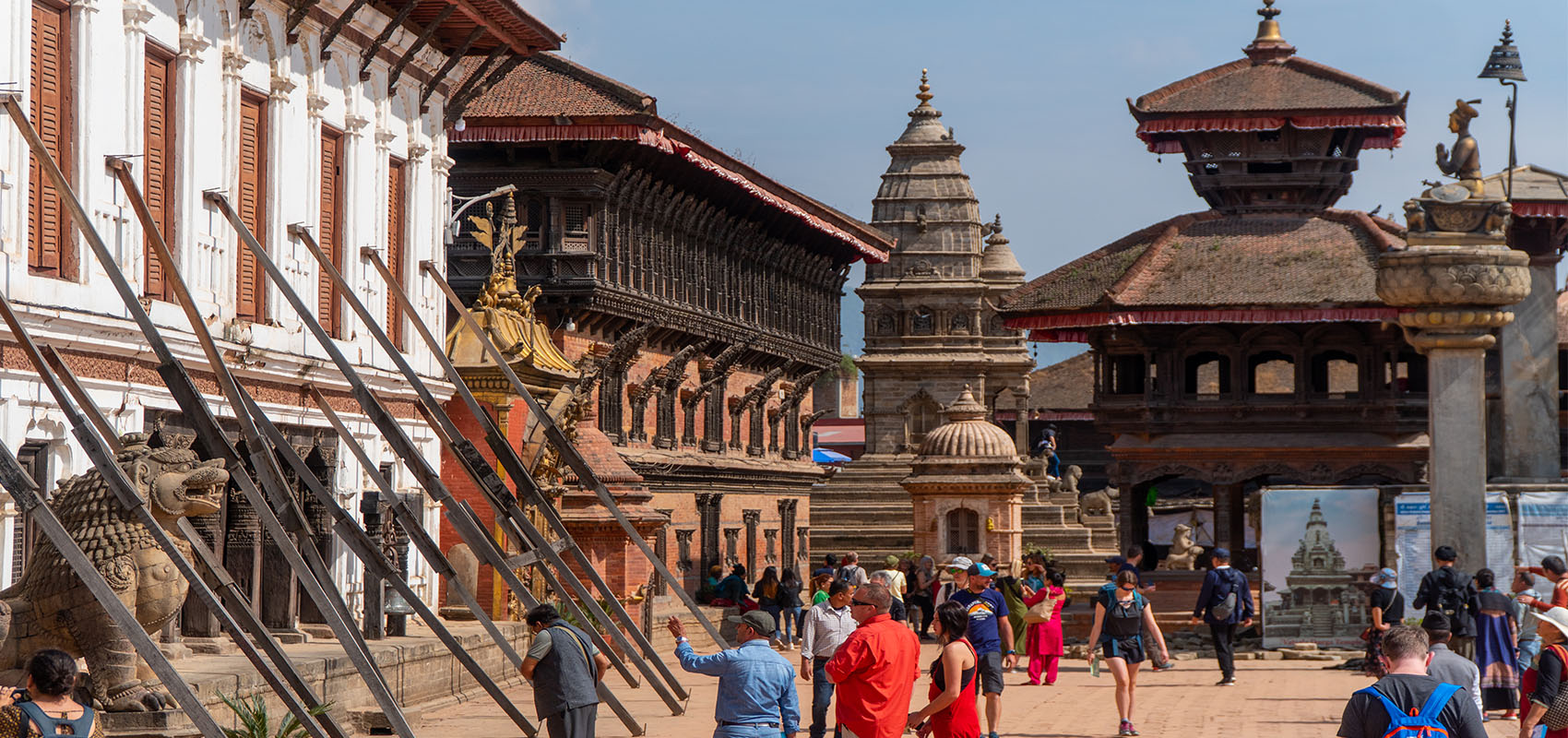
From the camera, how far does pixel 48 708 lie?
870cm

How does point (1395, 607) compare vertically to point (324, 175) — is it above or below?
below

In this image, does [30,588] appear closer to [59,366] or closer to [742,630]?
[59,366]

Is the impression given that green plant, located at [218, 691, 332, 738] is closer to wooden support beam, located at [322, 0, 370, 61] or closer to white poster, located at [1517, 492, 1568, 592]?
wooden support beam, located at [322, 0, 370, 61]

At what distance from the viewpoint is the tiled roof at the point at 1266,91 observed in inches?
1583

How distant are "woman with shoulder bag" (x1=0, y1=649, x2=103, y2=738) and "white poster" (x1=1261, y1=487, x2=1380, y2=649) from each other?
2025 centimetres

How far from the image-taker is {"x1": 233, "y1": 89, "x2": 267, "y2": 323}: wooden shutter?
1950 centimetres

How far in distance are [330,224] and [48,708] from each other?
45.4 feet

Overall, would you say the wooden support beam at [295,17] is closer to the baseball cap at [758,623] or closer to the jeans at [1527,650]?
the baseball cap at [758,623]

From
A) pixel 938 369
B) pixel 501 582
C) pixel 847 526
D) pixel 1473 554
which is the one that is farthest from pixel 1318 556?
pixel 938 369

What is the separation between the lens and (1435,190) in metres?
26.2

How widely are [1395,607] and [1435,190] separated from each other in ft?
19.2

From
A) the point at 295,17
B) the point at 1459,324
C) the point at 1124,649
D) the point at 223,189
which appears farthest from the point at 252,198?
A: the point at 1459,324

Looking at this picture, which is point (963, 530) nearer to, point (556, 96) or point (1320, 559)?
point (556, 96)

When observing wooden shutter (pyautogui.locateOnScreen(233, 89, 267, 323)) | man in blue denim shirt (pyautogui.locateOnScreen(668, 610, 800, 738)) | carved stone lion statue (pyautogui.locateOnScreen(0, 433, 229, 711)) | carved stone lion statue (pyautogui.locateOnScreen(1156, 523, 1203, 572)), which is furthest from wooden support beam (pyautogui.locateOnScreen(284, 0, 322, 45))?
carved stone lion statue (pyautogui.locateOnScreen(1156, 523, 1203, 572))
